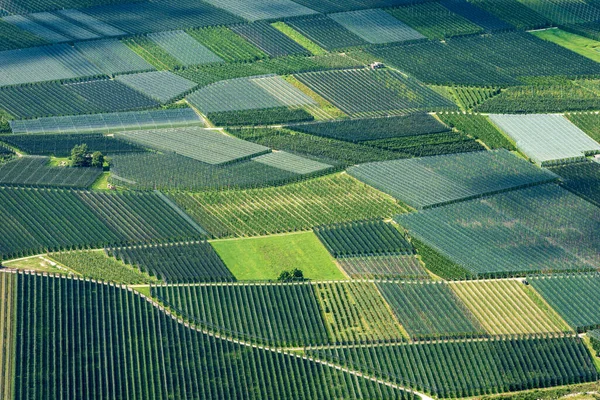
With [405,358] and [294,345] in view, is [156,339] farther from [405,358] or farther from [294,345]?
[405,358]

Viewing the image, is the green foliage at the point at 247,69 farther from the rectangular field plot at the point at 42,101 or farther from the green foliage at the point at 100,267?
the green foliage at the point at 100,267

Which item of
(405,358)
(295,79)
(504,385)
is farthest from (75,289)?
(295,79)

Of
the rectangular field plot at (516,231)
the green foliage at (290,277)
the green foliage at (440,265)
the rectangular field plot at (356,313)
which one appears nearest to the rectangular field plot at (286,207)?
the rectangular field plot at (516,231)

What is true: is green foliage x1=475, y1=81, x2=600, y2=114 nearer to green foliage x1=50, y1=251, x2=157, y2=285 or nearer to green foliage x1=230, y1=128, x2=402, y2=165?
green foliage x1=230, y1=128, x2=402, y2=165

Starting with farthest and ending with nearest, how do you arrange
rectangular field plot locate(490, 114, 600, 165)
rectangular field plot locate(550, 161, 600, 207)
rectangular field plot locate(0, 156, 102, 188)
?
rectangular field plot locate(490, 114, 600, 165)
rectangular field plot locate(550, 161, 600, 207)
rectangular field plot locate(0, 156, 102, 188)

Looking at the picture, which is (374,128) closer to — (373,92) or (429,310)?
(373,92)

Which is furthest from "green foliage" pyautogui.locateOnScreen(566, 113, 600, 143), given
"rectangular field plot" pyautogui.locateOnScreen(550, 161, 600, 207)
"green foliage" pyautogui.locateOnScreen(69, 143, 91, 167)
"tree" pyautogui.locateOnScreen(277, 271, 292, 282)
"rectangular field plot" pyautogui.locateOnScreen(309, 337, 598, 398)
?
"green foliage" pyautogui.locateOnScreen(69, 143, 91, 167)
